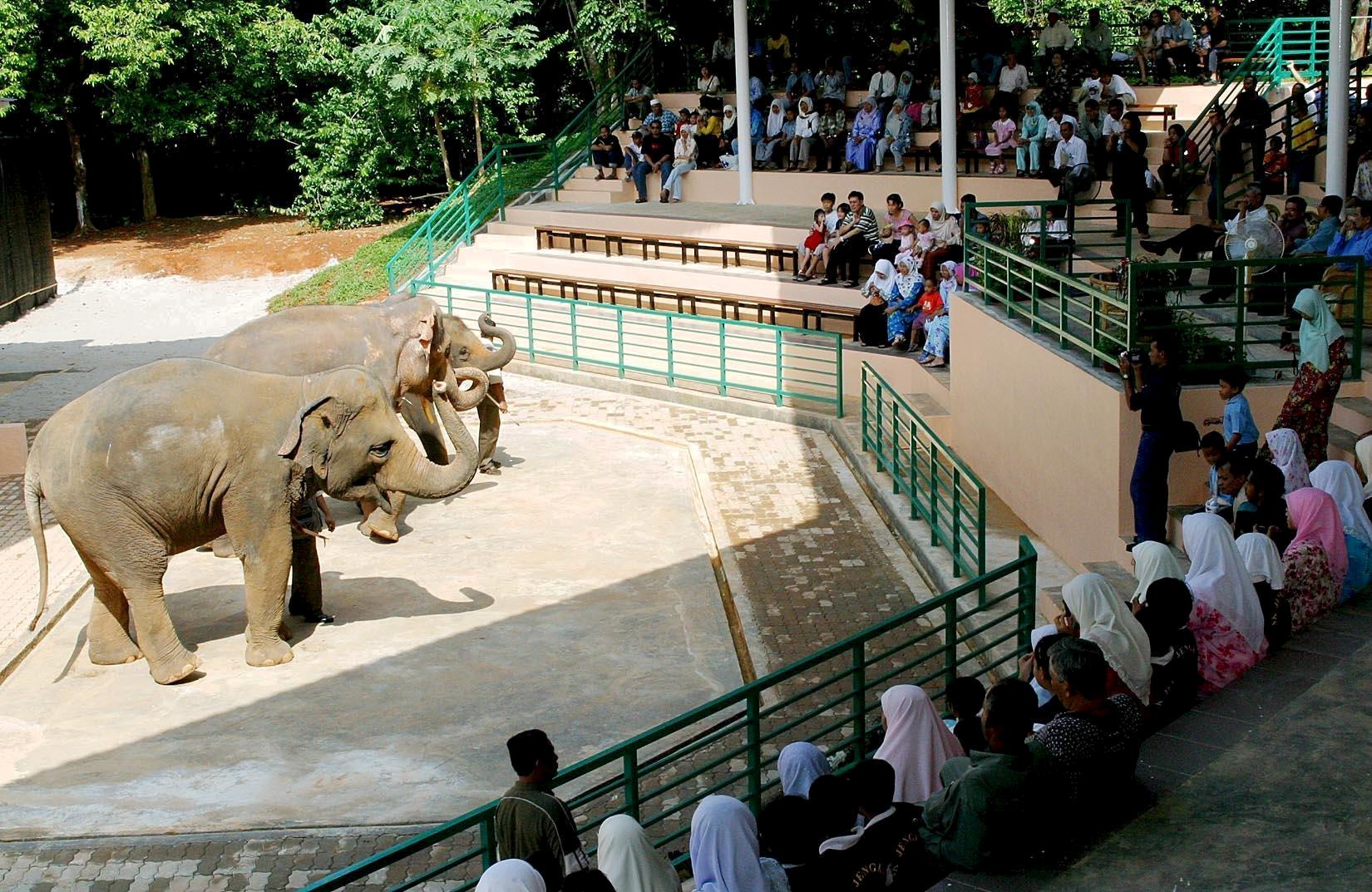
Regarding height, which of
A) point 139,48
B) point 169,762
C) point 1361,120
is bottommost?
point 169,762

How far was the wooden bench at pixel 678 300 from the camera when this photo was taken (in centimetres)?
2081

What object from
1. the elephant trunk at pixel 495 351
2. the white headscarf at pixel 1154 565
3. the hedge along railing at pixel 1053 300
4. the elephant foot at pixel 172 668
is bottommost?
the elephant foot at pixel 172 668

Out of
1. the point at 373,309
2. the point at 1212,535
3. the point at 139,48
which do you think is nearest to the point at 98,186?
the point at 139,48

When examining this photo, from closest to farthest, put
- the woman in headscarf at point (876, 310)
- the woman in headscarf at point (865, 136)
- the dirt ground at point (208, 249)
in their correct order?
the woman in headscarf at point (876, 310)
the woman in headscarf at point (865, 136)
the dirt ground at point (208, 249)

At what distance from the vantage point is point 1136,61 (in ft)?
84.0

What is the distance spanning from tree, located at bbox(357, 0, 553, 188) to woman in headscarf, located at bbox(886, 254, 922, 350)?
15020 mm

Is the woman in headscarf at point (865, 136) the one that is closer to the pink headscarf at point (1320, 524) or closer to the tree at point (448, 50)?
the tree at point (448, 50)

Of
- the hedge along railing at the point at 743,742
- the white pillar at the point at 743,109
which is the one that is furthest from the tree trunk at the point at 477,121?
the hedge along railing at the point at 743,742

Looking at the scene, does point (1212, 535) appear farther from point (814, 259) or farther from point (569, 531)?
point (814, 259)

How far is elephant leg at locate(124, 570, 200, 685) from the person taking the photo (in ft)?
35.3

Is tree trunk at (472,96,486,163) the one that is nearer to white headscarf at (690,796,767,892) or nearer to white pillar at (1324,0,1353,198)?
white pillar at (1324,0,1353,198)

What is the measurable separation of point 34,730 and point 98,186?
3015 centimetres

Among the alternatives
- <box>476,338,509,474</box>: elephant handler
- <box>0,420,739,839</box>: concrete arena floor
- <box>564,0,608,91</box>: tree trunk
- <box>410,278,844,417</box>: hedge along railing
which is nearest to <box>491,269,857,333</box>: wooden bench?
<box>410,278,844,417</box>: hedge along railing

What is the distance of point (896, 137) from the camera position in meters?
25.0
